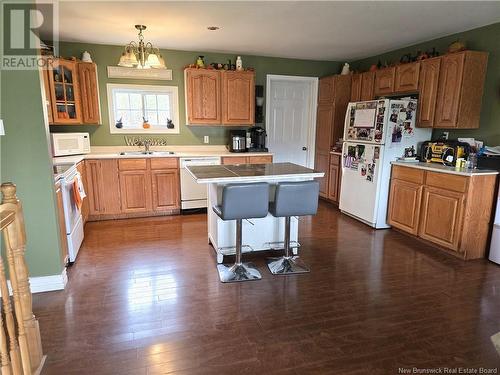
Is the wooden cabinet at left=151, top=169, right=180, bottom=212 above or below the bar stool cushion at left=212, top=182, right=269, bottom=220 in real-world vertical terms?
below

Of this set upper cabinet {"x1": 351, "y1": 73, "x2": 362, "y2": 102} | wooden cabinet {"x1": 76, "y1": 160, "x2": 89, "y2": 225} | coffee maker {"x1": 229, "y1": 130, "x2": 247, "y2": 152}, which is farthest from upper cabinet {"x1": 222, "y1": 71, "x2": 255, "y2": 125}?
wooden cabinet {"x1": 76, "y1": 160, "x2": 89, "y2": 225}

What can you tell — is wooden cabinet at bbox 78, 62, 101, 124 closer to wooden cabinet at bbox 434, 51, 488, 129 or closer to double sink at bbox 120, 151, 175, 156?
double sink at bbox 120, 151, 175, 156

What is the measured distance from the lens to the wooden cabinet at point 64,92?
4.09 metres

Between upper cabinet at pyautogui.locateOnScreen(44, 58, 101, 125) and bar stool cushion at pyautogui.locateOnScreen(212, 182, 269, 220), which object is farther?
upper cabinet at pyautogui.locateOnScreen(44, 58, 101, 125)

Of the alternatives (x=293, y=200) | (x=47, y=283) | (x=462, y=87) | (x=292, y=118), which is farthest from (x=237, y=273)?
(x=292, y=118)

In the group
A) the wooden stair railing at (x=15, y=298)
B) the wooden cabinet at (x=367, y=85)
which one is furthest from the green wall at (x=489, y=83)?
the wooden stair railing at (x=15, y=298)

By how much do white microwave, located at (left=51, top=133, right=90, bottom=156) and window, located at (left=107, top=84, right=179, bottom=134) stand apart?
55cm

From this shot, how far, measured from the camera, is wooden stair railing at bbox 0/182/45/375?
1392mm

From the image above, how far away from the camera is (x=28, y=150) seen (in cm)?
238

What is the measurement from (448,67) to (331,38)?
1.43 metres

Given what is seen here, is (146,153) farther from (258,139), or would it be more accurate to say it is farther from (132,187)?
(258,139)

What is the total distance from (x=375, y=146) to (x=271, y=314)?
2.74m

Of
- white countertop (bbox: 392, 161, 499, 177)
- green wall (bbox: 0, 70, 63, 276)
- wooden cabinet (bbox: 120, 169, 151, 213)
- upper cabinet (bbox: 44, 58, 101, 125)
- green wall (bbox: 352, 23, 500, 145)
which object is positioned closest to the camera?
green wall (bbox: 0, 70, 63, 276)

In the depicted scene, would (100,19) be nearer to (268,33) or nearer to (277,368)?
(268,33)
